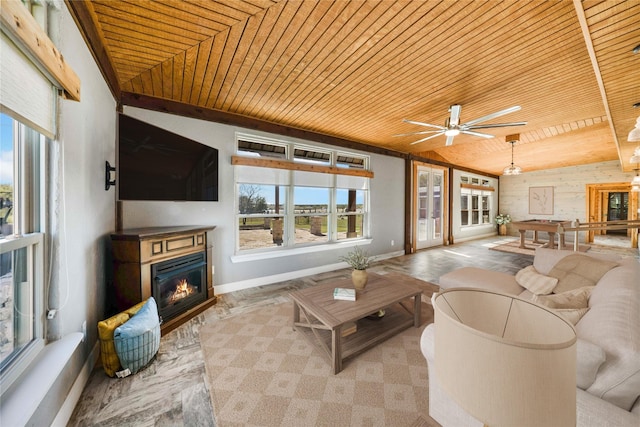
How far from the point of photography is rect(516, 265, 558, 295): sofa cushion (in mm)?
2248

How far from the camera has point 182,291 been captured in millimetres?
2674

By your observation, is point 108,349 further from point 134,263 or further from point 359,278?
point 359,278

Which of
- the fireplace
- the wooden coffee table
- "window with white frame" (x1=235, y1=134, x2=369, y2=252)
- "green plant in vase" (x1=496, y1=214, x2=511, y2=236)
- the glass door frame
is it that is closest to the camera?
the wooden coffee table

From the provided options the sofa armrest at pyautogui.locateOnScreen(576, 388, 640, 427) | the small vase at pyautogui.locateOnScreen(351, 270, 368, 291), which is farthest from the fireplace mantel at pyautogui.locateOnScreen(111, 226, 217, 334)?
the sofa armrest at pyautogui.locateOnScreen(576, 388, 640, 427)

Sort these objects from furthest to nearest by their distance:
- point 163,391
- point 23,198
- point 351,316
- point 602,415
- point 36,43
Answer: point 351,316 < point 163,391 < point 23,198 < point 36,43 < point 602,415

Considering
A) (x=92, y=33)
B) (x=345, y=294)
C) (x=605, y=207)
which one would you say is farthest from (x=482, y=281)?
(x=605, y=207)

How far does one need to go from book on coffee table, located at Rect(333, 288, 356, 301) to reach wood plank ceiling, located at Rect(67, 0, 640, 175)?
86.2 inches

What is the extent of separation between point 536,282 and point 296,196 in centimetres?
332

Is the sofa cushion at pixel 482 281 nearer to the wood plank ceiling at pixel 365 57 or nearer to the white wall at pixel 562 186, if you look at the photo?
the wood plank ceiling at pixel 365 57

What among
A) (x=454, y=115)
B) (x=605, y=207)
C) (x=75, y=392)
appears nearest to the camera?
(x=75, y=392)

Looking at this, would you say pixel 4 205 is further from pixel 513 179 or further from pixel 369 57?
pixel 513 179

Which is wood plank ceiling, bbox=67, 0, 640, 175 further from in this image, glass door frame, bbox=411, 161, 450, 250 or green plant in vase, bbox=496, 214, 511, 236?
green plant in vase, bbox=496, 214, 511, 236

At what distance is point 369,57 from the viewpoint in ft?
7.36

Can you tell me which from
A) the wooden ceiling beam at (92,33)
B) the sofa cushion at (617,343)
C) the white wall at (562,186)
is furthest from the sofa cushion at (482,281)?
the white wall at (562,186)
